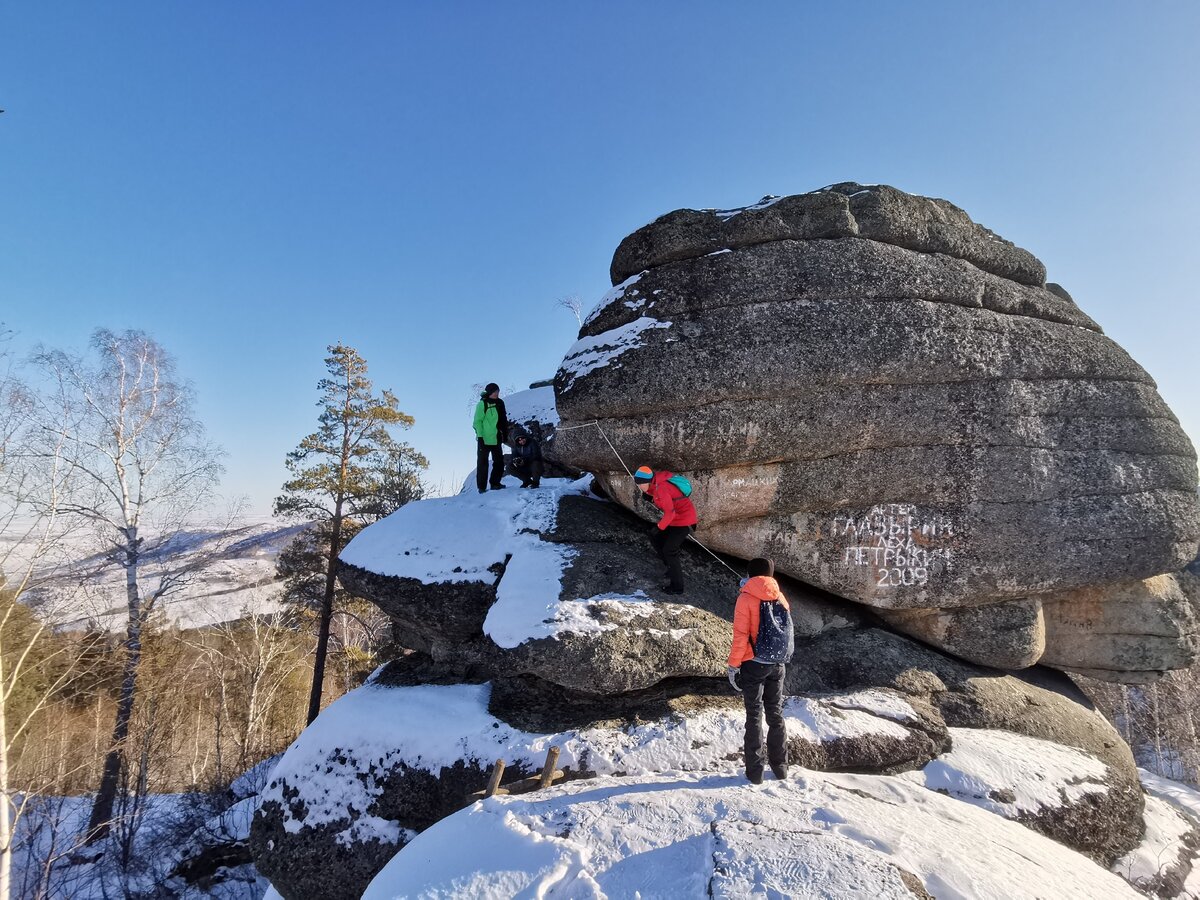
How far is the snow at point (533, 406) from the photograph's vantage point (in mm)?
14065

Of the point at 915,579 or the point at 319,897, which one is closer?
the point at 319,897

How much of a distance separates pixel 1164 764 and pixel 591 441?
965 inches

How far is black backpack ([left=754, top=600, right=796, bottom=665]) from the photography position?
5152 millimetres

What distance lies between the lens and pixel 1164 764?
18.6 metres

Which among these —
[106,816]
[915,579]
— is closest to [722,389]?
[915,579]

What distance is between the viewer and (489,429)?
11.1 meters

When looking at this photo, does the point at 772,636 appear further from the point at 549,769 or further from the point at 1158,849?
the point at 1158,849

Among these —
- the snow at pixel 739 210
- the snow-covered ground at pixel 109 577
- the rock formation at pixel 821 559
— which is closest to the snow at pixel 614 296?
the rock formation at pixel 821 559

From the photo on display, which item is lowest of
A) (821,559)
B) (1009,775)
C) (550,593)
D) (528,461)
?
(1009,775)

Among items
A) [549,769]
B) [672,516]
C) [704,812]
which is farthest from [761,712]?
[672,516]

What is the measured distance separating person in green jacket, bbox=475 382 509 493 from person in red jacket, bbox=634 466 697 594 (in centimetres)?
404

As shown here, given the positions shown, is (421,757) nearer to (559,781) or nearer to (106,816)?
(559,781)

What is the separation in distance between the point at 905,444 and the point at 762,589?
5306 millimetres

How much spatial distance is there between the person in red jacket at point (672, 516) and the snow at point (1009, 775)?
11.9ft
